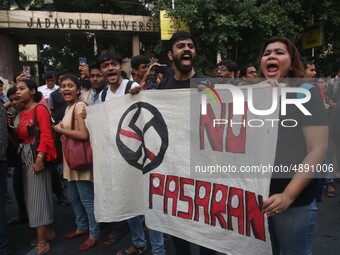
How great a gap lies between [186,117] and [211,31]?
381 inches

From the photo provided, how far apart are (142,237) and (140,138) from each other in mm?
1001

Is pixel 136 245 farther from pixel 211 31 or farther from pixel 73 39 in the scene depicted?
pixel 73 39

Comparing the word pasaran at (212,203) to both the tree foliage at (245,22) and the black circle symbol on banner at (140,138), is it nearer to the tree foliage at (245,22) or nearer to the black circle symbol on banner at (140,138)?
the black circle symbol on banner at (140,138)

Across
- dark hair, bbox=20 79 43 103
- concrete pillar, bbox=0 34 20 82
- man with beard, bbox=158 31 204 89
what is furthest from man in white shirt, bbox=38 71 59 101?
concrete pillar, bbox=0 34 20 82

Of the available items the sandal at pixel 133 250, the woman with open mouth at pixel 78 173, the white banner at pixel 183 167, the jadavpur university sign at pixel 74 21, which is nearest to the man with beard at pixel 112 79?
the white banner at pixel 183 167

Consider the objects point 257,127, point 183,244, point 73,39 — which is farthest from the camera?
point 73,39

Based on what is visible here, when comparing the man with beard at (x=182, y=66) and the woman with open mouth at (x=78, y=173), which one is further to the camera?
the woman with open mouth at (x=78, y=173)

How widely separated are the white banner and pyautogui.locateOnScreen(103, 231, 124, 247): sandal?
661 millimetres

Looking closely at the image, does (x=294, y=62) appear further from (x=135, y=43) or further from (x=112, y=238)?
(x=135, y=43)

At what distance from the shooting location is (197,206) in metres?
2.23

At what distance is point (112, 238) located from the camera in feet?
10.9

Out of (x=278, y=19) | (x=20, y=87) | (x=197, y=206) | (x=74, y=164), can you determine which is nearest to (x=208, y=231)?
(x=197, y=206)

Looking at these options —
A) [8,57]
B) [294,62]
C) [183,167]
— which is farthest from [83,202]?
[8,57]

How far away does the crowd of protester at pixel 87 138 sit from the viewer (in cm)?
160
